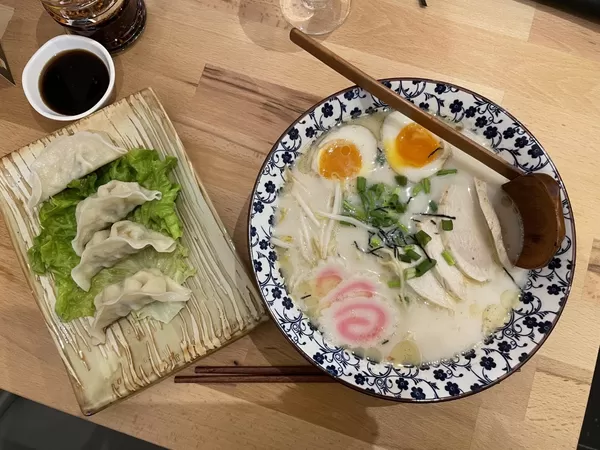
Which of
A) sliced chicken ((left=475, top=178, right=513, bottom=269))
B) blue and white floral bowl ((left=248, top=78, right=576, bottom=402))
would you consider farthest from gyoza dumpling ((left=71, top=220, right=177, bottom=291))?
sliced chicken ((left=475, top=178, right=513, bottom=269))

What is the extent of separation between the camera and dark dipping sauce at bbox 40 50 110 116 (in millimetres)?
1649

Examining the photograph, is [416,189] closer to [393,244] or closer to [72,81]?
[393,244]

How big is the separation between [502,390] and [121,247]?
3.75 ft

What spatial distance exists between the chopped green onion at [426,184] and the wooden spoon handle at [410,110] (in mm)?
159

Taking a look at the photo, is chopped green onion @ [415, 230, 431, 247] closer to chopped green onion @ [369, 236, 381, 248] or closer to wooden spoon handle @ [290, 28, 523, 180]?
chopped green onion @ [369, 236, 381, 248]

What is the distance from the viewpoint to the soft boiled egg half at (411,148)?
143 centimetres

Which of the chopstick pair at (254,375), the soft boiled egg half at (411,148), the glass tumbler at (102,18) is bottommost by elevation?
the chopstick pair at (254,375)

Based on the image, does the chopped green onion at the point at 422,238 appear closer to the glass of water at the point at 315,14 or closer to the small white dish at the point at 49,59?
the glass of water at the point at 315,14

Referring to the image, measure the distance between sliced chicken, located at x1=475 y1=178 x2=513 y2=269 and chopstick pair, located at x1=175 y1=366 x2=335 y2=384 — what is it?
56 cm

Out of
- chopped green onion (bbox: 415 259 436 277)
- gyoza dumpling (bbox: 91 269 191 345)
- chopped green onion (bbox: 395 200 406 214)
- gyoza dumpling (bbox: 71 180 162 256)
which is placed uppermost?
chopped green onion (bbox: 395 200 406 214)

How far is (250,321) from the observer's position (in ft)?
4.80

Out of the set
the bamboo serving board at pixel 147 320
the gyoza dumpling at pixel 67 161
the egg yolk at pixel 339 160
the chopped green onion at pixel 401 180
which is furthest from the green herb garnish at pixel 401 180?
the gyoza dumpling at pixel 67 161

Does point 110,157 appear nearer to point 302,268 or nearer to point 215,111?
point 215,111

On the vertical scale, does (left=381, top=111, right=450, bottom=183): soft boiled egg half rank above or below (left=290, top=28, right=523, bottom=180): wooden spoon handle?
below
